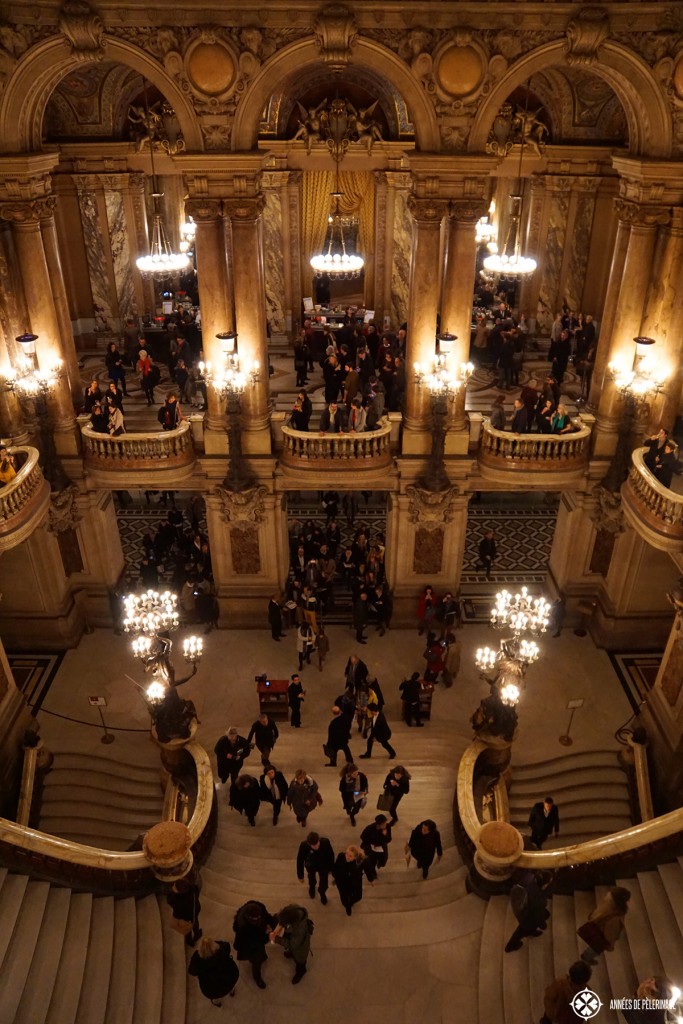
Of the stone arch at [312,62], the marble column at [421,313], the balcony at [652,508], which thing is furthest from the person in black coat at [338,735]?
the stone arch at [312,62]

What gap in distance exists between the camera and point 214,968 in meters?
7.86

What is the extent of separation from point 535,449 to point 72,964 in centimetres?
985

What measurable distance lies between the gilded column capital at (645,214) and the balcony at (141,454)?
790cm

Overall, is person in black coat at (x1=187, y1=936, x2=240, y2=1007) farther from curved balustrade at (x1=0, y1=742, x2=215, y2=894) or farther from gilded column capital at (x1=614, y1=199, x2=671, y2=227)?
gilded column capital at (x1=614, y1=199, x2=671, y2=227)

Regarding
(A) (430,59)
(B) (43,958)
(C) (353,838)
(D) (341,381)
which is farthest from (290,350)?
(B) (43,958)

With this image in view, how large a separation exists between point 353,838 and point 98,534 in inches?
279

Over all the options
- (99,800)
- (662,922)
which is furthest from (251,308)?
(662,922)

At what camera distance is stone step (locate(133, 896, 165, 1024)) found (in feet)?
27.7

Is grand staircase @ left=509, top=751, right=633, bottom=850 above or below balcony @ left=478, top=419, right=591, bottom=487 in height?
below

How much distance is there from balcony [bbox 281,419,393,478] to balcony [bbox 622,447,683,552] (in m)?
4.04

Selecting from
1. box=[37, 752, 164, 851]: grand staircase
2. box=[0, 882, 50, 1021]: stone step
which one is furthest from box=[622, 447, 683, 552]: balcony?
box=[0, 882, 50, 1021]: stone step

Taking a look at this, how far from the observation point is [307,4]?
35.3ft

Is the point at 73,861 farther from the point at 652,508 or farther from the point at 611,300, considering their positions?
the point at 611,300

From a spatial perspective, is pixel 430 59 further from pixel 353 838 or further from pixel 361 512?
pixel 353 838
